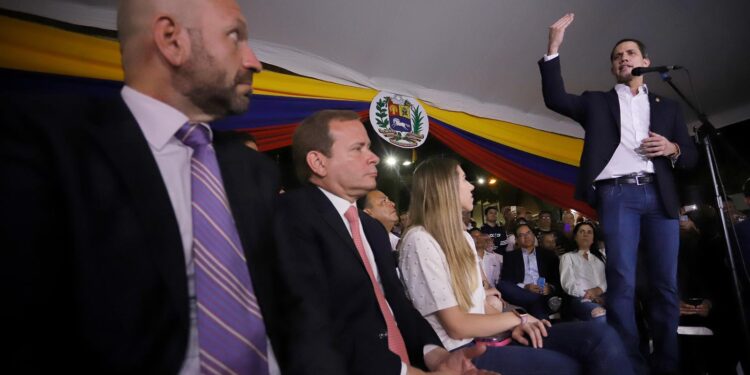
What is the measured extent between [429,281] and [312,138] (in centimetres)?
68

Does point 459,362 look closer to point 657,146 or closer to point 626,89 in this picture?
point 657,146

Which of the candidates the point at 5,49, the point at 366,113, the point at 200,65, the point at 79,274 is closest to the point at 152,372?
the point at 79,274

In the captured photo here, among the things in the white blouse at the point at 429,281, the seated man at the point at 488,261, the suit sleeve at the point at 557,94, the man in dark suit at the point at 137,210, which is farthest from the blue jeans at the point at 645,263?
the seated man at the point at 488,261

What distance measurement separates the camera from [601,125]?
2152mm

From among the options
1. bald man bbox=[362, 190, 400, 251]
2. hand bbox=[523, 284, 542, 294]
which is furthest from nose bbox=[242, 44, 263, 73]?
hand bbox=[523, 284, 542, 294]

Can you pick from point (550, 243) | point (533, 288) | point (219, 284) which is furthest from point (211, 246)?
point (550, 243)

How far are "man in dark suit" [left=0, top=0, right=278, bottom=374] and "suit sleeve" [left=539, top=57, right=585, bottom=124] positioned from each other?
1.78 m

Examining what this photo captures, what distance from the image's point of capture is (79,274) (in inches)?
23.1

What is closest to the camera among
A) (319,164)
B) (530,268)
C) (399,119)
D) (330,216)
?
(330,216)

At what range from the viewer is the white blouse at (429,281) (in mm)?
1349

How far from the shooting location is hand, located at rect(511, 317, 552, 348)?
1384 mm

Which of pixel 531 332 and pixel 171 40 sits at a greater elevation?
A: pixel 171 40

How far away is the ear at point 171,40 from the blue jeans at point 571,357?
47.8 inches

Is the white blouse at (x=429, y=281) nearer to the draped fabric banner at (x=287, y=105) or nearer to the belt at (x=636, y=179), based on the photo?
the belt at (x=636, y=179)
